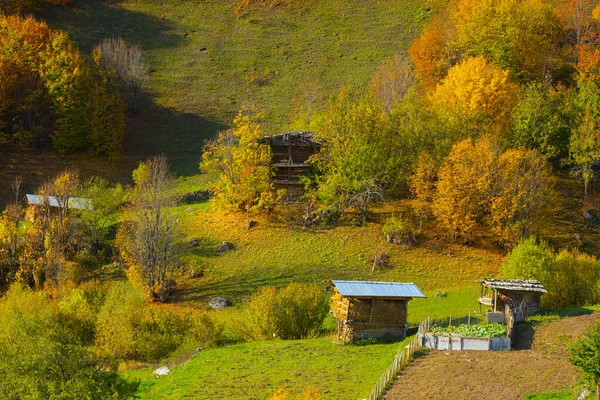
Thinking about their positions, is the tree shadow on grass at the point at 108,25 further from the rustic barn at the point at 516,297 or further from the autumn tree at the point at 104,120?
the rustic barn at the point at 516,297

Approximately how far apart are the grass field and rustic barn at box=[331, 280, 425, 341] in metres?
1.34

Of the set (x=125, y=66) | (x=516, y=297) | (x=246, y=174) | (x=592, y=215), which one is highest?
(x=125, y=66)

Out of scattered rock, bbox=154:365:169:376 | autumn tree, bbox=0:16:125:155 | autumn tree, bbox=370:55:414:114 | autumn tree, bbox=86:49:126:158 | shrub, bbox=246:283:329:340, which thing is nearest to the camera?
scattered rock, bbox=154:365:169:376

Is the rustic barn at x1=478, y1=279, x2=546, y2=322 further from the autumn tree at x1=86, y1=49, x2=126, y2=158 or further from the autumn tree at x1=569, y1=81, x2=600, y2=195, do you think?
the autumn tree at x1=86, y1=49, x2=126, y2=158

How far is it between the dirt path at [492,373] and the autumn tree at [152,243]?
24745 millimetres

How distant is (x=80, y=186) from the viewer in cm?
6731

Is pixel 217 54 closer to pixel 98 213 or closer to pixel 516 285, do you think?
pixel 98 213

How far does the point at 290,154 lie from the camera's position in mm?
65688

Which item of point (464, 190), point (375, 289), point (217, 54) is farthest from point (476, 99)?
point (217, 54)

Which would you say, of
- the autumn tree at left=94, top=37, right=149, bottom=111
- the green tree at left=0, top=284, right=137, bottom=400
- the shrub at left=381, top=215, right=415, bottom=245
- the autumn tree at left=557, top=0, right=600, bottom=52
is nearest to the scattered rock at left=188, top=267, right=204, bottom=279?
the shrub at left=381, top=215, right=415, bottom=245

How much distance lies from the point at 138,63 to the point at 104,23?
19.6 meters

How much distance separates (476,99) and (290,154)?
60.9ft

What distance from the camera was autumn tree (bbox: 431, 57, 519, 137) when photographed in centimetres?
6681

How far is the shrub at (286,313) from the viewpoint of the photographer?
45469 mm
